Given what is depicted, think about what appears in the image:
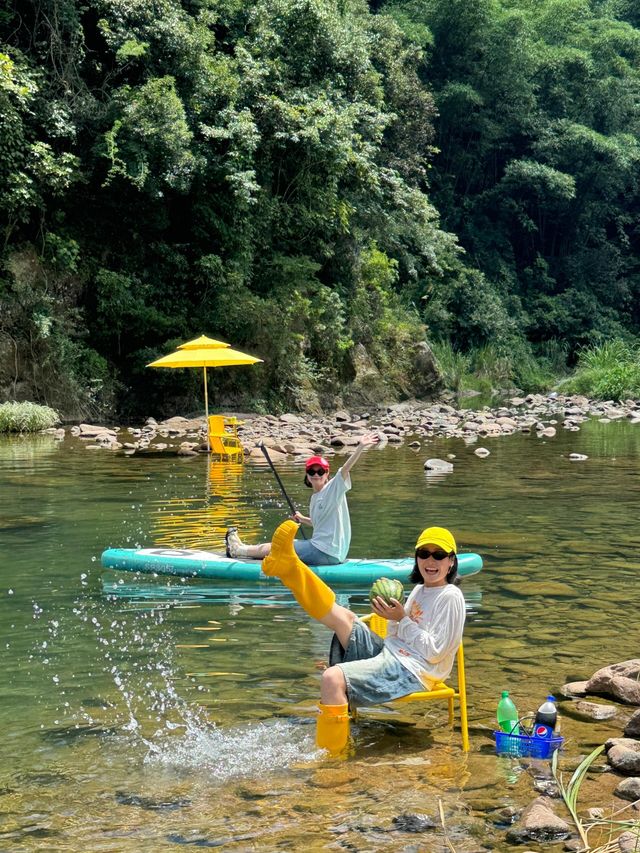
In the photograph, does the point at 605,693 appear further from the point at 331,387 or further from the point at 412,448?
the point at 331,387

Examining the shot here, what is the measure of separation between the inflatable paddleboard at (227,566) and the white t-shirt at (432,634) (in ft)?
9.02

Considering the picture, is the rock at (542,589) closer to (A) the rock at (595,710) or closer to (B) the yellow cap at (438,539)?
(A) the rock at (595,710)

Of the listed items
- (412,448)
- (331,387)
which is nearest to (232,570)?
(412,448)

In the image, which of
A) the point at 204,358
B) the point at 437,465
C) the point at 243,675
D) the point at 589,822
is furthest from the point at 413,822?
the point at 204,358

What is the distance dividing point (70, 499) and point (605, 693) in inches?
304

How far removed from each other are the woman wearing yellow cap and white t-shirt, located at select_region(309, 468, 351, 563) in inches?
89.9

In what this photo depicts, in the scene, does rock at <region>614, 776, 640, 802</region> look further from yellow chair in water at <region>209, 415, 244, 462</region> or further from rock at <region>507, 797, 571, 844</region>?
yellow chair in water at <region>209, 415, 244, 462</region>

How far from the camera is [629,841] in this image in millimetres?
3248

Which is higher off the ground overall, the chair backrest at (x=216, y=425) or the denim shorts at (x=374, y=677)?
the chair backrest at (x=216, y=425)

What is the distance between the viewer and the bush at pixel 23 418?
19078 mm

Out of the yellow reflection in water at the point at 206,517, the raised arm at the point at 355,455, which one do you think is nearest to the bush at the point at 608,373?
the yellow reflection in water at the point at 206,517

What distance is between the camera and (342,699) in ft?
14.3

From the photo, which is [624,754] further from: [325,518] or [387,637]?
[325,518]

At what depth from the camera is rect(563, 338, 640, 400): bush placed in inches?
1153
